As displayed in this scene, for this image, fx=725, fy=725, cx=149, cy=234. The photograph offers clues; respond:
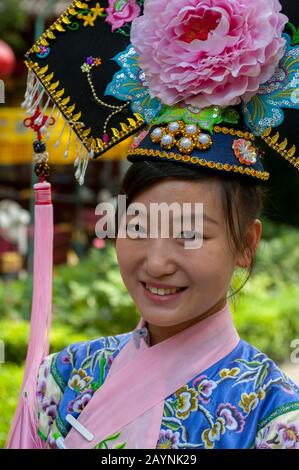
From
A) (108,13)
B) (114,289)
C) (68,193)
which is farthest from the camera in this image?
(68,193)

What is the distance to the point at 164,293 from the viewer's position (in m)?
1.86

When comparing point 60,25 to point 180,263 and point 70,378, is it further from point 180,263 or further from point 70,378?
point 70,378

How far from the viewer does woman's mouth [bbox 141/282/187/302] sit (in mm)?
1849

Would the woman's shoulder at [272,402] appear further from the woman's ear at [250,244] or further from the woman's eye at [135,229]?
the woman's eye at [135,229]

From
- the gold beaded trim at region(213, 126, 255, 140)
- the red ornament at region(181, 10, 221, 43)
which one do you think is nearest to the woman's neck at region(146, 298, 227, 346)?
the gold beaded trim at region(213, 126, 255, 140)

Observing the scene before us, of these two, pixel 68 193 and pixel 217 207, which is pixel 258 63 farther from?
pixel 68 193

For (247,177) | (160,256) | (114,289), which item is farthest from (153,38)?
(114,289)

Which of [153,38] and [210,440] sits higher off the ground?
[153,38]

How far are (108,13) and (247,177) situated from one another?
0.66 m

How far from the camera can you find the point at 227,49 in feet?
5.97

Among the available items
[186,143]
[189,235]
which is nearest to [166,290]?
[189,235]

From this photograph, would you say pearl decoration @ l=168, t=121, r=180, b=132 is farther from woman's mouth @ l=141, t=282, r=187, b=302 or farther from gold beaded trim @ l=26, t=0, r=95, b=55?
gold beaded trim @ l=26, t=0, r=95, b=55

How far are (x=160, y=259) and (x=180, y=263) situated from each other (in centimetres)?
5

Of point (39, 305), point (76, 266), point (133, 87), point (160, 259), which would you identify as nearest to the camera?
point (160, 259)
